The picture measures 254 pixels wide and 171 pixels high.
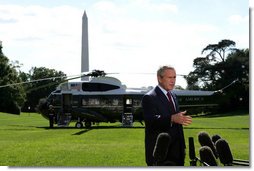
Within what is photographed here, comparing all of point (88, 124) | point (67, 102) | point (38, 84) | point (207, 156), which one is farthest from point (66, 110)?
point (207, 156)

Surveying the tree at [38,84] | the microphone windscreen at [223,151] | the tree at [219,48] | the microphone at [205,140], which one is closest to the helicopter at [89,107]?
the tree at [38,84]

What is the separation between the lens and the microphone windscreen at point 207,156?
16.6 ft

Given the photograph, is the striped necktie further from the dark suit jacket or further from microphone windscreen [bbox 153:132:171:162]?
microphone windscreen [bbox 153:132:171:162]

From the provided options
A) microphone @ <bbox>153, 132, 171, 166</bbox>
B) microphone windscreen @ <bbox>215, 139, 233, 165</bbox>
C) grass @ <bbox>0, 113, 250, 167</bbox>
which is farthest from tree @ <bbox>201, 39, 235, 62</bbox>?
microphone @ <bbox>153, 132, 171, 166</bbox>

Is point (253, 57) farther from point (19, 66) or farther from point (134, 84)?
point (19, 66)

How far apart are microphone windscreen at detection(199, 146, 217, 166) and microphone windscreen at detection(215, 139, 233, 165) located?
0.68ft

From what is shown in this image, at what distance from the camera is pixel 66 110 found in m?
15.5

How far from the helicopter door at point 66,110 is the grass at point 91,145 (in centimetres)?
272

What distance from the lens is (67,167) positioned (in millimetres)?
6371

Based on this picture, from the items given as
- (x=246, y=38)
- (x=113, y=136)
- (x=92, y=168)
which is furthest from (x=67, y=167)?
(x=113, y=136)

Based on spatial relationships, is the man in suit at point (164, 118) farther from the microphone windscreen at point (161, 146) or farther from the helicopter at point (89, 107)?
the helicopter at point (89, 107)

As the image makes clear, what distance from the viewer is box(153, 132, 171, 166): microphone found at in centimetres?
468

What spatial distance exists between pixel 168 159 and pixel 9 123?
510cm

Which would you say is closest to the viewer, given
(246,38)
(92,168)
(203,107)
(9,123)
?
(92,168)
